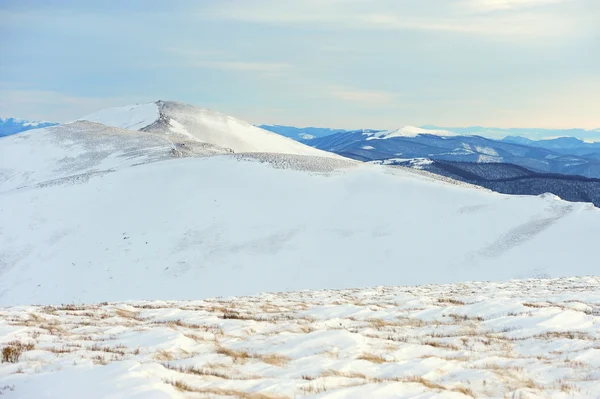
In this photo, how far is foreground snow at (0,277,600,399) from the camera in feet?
24.2

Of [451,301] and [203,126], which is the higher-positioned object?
[203,126]

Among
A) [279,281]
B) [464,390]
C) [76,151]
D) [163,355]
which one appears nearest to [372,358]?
[464,390]

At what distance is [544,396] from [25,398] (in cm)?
762

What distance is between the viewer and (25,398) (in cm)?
649

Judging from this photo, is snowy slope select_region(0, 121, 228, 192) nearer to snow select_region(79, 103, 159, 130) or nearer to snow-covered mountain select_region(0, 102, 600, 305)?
snow-covered mountain select_region(0, 102, 600, 305)

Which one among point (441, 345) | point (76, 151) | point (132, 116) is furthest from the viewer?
point (132, 116)

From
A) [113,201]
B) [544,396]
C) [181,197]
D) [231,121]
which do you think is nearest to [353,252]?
[181,197]

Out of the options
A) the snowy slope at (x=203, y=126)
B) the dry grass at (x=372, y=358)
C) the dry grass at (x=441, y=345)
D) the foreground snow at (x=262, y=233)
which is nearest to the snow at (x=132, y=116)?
the snowy slope at (x=203, y=126)

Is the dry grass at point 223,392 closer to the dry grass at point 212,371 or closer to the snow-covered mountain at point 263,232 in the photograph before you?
the dry grass at point 212,371

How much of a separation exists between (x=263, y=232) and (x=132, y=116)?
479 ft

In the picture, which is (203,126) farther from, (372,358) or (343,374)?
(343,374)

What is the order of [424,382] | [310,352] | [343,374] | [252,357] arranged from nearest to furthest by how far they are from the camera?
[424,382], [343,374], [252,357], [310,352]

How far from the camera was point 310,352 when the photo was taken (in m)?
10.2

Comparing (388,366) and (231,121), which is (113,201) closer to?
(388,366)
